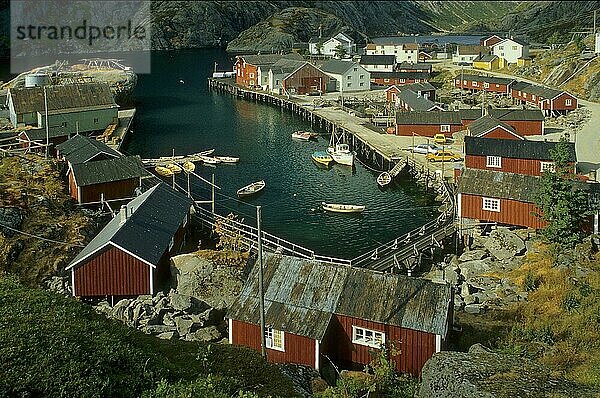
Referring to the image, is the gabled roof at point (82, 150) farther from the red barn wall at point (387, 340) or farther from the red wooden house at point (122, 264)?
the red barn wall at point (387, 340)

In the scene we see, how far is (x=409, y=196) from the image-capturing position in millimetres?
39969

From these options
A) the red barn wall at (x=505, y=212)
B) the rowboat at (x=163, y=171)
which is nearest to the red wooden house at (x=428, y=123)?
the rowboat at (x=163, y=171)

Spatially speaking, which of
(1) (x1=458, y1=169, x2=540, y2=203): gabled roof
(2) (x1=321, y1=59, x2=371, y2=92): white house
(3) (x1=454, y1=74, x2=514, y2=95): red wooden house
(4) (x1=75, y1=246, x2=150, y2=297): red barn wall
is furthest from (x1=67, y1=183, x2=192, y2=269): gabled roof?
(2) (x1=321, y1=59, x2=371, y2=92): white house

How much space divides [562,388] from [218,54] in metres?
139

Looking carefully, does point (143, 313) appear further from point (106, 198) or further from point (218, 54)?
point (218, 54)

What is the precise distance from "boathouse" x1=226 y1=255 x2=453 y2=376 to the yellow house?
3239 inches

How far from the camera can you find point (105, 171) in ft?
105

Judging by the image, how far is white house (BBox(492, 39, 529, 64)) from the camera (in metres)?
92.3

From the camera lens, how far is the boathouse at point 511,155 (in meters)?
37.1

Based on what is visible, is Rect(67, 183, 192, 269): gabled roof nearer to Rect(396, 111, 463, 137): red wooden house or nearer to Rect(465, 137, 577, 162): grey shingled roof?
Rect(465, 137, 577, 162): grey shingled roof

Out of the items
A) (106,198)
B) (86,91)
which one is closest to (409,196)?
(106,198)

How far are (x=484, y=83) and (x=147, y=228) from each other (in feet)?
190

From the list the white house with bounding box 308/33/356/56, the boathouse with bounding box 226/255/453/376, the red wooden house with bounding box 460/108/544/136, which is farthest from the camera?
the white house with bounding box 308/33/356/56

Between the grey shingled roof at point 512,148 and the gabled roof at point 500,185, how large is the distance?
24.2 ft
